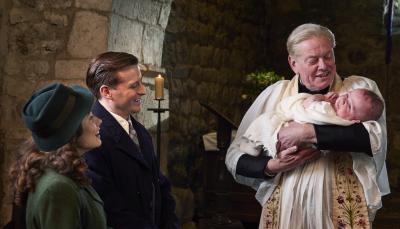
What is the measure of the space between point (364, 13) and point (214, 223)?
394cm

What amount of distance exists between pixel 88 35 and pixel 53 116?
2238 millimetres

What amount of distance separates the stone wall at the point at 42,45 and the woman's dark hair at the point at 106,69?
1.52m

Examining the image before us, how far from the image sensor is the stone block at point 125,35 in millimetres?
4062

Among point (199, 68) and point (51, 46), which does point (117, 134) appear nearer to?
point (51, 46)

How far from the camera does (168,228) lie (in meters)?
2.60

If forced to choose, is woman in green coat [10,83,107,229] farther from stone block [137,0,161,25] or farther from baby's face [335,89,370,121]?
stone block [137,0,161,25]

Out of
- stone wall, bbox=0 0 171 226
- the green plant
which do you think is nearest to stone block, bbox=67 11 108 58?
stone wall, bbox=0 0 171 226

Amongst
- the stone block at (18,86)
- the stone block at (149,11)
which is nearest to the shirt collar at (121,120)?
the stone block at (18,86)

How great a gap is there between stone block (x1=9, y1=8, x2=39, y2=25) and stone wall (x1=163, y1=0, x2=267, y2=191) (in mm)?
1505

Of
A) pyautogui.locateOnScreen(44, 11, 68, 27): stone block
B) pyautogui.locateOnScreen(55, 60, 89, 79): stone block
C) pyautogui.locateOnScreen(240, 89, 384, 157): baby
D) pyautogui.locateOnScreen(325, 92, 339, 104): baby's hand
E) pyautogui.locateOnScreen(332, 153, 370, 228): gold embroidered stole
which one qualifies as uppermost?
pyautogui.locateOnScreen(44, 11, 68, 27): stone block

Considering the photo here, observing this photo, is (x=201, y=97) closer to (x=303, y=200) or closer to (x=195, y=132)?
(x=195, y=132)

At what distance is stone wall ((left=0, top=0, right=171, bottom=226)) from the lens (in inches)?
158

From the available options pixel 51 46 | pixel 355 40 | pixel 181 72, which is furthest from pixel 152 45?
pixel 355 40

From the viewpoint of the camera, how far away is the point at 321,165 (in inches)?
92.9
